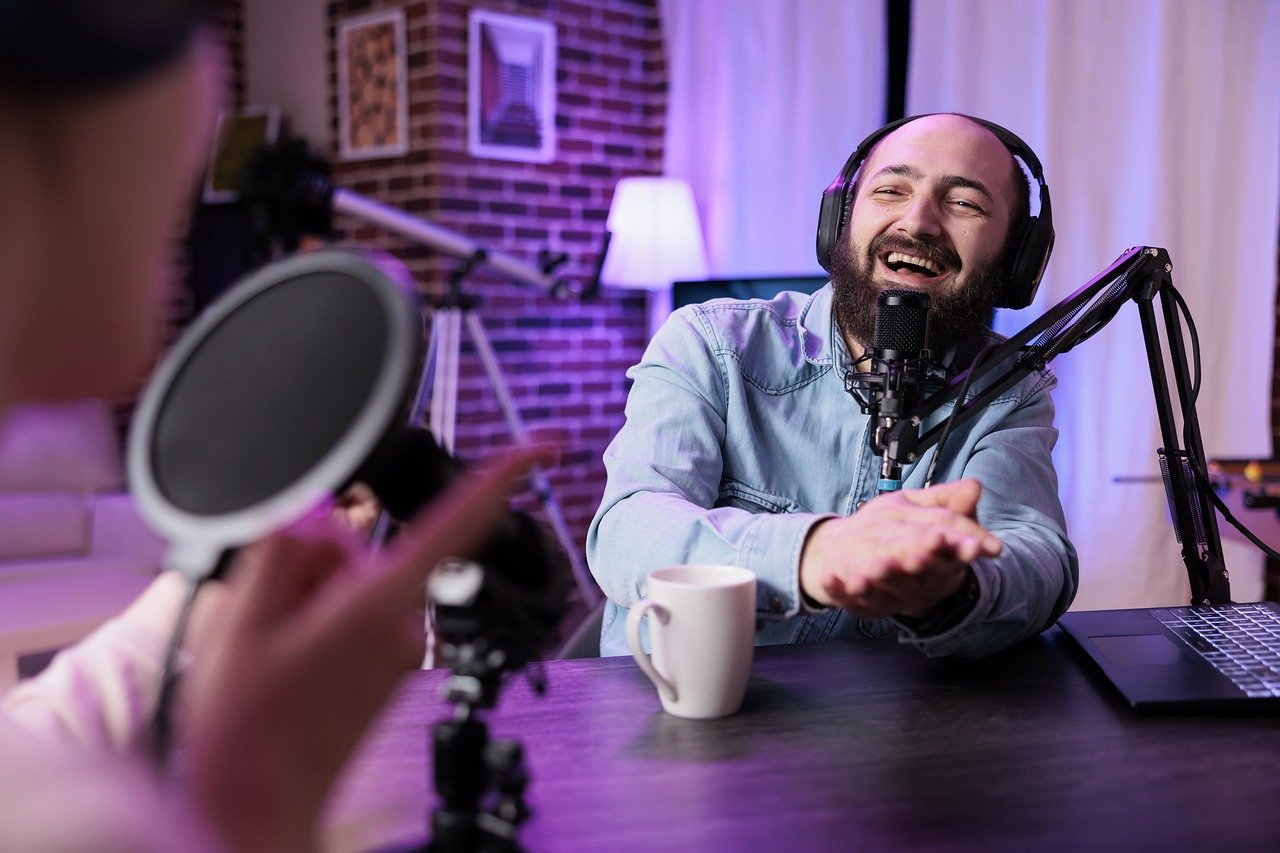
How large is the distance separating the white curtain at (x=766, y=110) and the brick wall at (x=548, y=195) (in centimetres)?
20

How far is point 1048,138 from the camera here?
299 cm

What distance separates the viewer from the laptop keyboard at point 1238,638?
97 centimetres

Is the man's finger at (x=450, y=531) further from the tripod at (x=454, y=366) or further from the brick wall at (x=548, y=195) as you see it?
the brick wall at (x=548, y=195)

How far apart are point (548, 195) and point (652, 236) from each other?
483mm

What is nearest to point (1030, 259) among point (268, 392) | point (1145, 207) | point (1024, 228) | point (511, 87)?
point (1024, 228)

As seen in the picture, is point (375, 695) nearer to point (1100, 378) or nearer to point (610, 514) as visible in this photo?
point (610, 514)

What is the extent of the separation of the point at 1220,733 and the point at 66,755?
2.87ft

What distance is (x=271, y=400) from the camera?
430 mm

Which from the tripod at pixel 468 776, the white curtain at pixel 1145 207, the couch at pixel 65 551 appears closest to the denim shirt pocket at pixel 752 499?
the tripod at pixel 468 776

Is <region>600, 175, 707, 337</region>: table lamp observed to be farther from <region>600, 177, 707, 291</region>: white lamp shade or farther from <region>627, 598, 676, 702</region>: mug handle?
<region>627, 598, 676, 702</region>: mug handle

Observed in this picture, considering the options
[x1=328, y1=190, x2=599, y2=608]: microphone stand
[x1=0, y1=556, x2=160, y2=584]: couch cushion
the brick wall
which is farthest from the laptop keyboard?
[x1=0, y1=556, x2=160, y2=584]: couch cushion

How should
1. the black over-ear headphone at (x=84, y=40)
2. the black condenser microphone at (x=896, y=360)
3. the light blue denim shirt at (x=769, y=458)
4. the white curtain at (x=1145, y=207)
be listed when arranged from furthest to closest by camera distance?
1. the white curtain at (x=1145, y=207)
2. the light blue denim shirt at (x=769, y=458)
3. the black condenser microphone at (x=896, y=360)
4. the black over-ear headphone at (x=84, y=40)

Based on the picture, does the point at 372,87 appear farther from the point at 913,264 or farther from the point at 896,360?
the point at 896,360

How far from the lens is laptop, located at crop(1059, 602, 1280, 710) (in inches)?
36.8
